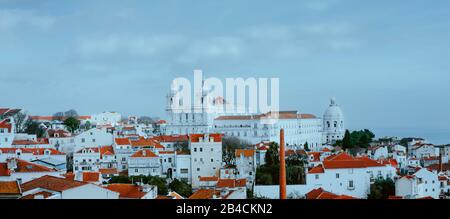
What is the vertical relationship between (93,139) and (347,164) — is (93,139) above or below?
above

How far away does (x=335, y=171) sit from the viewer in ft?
24.0

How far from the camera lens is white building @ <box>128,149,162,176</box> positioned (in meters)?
8.75

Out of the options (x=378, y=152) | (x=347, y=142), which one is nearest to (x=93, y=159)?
(x=378, y=152)

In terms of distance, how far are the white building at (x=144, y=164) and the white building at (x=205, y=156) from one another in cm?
59

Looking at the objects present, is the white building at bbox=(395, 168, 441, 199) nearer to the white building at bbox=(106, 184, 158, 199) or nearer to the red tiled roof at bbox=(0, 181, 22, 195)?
the white building at bbox=(106, 184, 158, 199)

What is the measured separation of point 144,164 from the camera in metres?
8.84

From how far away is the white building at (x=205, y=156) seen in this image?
9.02m

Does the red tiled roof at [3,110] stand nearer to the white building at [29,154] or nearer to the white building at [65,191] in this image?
the white building at [29,154]

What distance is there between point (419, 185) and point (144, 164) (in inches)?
167

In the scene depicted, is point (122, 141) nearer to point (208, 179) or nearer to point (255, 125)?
point (208, 179)

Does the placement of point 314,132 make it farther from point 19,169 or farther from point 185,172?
point 19,169

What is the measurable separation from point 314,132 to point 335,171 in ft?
35.8

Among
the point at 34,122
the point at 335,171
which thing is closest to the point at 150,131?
the point at 34,122
